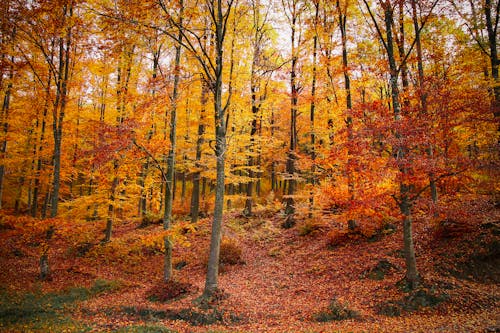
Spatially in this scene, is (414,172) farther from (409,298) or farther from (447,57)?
(447,57)

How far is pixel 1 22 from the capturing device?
11.3m

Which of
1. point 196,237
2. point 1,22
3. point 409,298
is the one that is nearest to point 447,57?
point 409,298

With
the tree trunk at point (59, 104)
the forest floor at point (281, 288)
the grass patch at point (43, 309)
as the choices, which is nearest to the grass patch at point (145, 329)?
the forest floor at point (281, 288)

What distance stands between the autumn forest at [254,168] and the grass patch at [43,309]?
71mm

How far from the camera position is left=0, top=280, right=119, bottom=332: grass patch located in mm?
7642

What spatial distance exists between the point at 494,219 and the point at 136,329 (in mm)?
12164

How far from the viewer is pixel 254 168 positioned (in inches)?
672

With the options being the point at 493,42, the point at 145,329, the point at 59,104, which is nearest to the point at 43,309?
the point at 145,329

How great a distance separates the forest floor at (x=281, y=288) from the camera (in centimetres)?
761

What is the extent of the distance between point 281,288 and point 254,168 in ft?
25.3

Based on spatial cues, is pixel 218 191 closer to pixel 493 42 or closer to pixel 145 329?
pixel 145 329

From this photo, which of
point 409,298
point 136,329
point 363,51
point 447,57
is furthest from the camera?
point 363,51

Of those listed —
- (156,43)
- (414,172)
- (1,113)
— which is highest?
→ (156,43)

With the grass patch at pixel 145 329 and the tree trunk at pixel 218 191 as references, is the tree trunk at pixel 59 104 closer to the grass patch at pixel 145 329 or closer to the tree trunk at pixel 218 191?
the tree trunk at pixel 218 191
